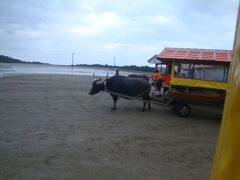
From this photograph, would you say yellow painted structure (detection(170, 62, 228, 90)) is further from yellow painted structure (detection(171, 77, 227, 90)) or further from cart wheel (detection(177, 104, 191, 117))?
cart wheel (detection(177, 104, 191, 117))

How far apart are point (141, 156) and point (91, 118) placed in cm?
371

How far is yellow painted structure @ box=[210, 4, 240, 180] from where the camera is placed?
0.77m

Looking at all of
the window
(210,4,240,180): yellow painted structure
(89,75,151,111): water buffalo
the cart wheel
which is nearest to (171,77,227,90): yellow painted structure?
the window

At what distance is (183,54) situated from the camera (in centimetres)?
958

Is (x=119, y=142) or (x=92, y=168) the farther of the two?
(x=119, y=142)

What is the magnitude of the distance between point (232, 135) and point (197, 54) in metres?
9.14

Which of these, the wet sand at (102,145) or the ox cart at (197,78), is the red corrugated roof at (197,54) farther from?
the wet sand at (102,145)

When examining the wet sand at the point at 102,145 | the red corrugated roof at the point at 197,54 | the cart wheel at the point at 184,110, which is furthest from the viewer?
the cart wheel at the point at 184,110

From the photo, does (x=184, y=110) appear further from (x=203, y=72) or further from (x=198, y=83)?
(x=203, y=72)

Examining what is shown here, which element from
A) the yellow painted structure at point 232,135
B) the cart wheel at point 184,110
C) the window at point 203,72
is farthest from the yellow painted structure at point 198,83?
the yellow painted structure at point 232,135

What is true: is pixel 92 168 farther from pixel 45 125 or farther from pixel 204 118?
pixel 204 118

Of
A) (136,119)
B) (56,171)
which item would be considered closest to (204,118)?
(136,119)

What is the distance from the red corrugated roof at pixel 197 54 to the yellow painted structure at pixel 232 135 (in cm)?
845

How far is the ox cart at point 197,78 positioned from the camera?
340 inches
